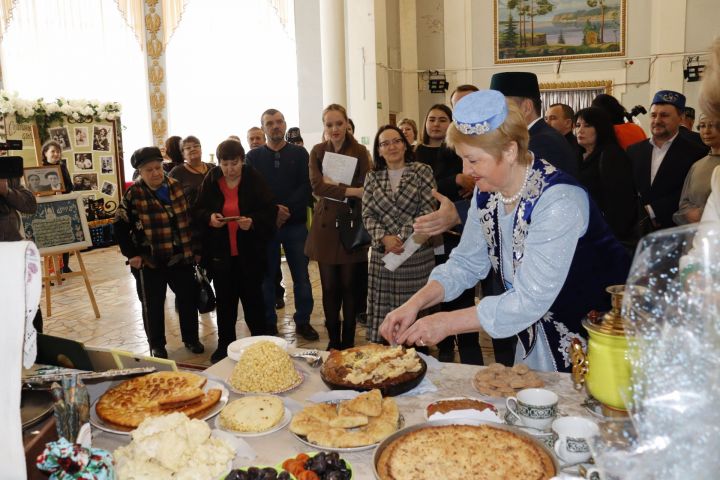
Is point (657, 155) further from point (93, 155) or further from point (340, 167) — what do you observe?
point (93, 155)

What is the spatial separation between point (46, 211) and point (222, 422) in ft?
15.7

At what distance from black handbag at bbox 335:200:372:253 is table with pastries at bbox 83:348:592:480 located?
6.79ft

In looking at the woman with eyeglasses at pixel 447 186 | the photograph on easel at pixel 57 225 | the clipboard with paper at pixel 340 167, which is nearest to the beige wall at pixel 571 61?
the photograph on easel at pixel 57 225

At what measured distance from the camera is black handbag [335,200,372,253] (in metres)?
4.10

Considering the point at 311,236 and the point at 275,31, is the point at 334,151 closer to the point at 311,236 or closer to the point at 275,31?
the point at 311,236

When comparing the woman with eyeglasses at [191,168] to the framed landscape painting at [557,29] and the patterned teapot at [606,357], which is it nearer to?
A: the patterned teapot at [606,357]

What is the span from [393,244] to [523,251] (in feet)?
6.00

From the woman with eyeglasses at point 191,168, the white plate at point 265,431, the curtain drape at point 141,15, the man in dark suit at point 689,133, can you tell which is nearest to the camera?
the white plate at point 265,431

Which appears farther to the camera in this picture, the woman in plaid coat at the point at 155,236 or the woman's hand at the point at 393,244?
the woman in plaid coat at the point at 155,236

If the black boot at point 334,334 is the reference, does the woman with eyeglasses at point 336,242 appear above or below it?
above

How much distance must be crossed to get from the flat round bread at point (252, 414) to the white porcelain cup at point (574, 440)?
0.67 meters

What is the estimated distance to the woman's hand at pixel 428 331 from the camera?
1.76 m

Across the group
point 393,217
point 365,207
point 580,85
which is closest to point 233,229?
point 365,207

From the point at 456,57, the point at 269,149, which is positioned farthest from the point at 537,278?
the point at 456,57
